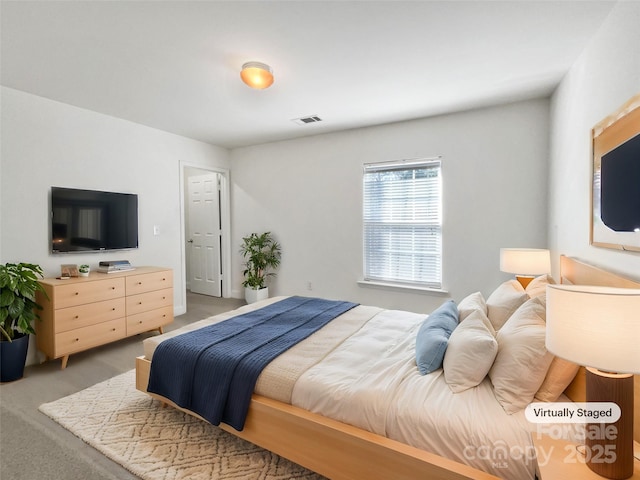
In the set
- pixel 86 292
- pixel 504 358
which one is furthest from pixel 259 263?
pixel 504 358

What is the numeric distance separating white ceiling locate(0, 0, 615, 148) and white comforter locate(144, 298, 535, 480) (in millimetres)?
2076

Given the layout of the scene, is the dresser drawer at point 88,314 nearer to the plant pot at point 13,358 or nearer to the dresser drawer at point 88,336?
the dresser drawer at point 88,336

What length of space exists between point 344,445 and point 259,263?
3.54m

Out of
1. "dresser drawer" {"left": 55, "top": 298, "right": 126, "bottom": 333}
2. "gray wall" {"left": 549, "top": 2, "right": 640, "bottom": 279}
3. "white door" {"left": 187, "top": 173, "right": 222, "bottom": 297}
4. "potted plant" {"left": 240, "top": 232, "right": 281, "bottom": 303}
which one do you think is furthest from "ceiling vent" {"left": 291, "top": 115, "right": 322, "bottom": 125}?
"dresser drawer" {"left": 55, "top": 298, "right": 126, "bottom": 333}

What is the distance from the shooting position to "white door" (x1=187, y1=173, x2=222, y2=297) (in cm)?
541

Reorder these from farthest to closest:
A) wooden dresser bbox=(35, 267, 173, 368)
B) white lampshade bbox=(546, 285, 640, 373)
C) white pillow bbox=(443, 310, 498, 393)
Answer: wooden dresser bbox=(35, 267, 173, 368) → white pillow bbox=(443, 310, 498, 393) → white lampshade bbox=(546, 285, 640, 373)

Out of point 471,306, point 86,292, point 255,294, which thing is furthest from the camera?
point 255,294

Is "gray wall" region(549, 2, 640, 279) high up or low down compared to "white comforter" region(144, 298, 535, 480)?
up

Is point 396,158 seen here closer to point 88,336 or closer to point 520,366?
point 520,366

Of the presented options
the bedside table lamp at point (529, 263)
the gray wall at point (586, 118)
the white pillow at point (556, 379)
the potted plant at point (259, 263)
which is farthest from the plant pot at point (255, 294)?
the white pillow at point (556, 379)

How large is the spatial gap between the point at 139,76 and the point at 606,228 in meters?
3.54

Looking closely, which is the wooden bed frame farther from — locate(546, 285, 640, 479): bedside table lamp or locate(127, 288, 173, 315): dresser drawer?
locate(127, 288, 173, 315): dresser drawer

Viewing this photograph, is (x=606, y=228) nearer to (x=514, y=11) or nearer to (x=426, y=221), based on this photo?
(x=514, y=11)

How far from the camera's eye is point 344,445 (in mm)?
1440
